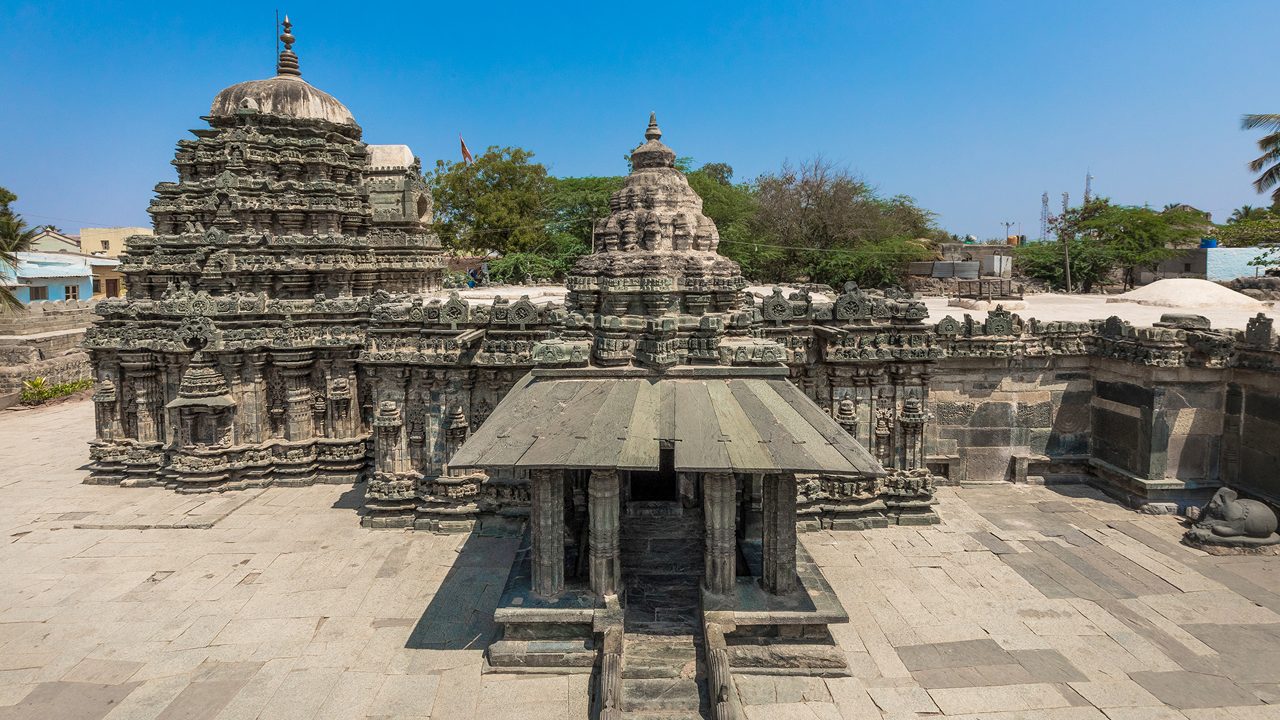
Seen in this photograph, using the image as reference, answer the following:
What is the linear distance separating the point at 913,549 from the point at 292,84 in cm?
1927

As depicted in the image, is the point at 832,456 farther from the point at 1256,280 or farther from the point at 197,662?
the point at 1256,280

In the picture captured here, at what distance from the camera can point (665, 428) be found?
9.40 metres

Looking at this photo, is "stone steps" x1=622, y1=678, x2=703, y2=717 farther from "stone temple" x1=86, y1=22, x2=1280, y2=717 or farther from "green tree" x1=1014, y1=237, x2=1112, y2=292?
"green tree" x1=1014, y1=237, x2=1112, y2=292

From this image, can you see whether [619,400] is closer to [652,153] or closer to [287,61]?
[652,153]

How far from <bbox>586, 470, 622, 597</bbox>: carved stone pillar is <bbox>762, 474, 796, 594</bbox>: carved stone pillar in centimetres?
207

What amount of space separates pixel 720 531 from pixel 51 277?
160 ft

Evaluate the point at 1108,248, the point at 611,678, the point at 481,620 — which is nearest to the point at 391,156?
the point at 481,620

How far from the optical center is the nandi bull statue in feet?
41.9

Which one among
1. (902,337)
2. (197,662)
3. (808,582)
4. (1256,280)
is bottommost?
(197,662)

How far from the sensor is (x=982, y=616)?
10672 millimetres

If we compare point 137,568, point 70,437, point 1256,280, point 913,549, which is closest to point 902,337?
point 913,549

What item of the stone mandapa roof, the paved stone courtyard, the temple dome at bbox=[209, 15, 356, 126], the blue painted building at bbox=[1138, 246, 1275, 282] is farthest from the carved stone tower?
the blue painted building at bbox=[1138, 246, 1275, 282]

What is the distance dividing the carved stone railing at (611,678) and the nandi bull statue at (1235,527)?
1098 centimetres

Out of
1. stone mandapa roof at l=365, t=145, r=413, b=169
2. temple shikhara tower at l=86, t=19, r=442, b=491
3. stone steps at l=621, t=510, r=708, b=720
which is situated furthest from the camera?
stone mandapa roof at l=365, t=145, r=413, b=169
